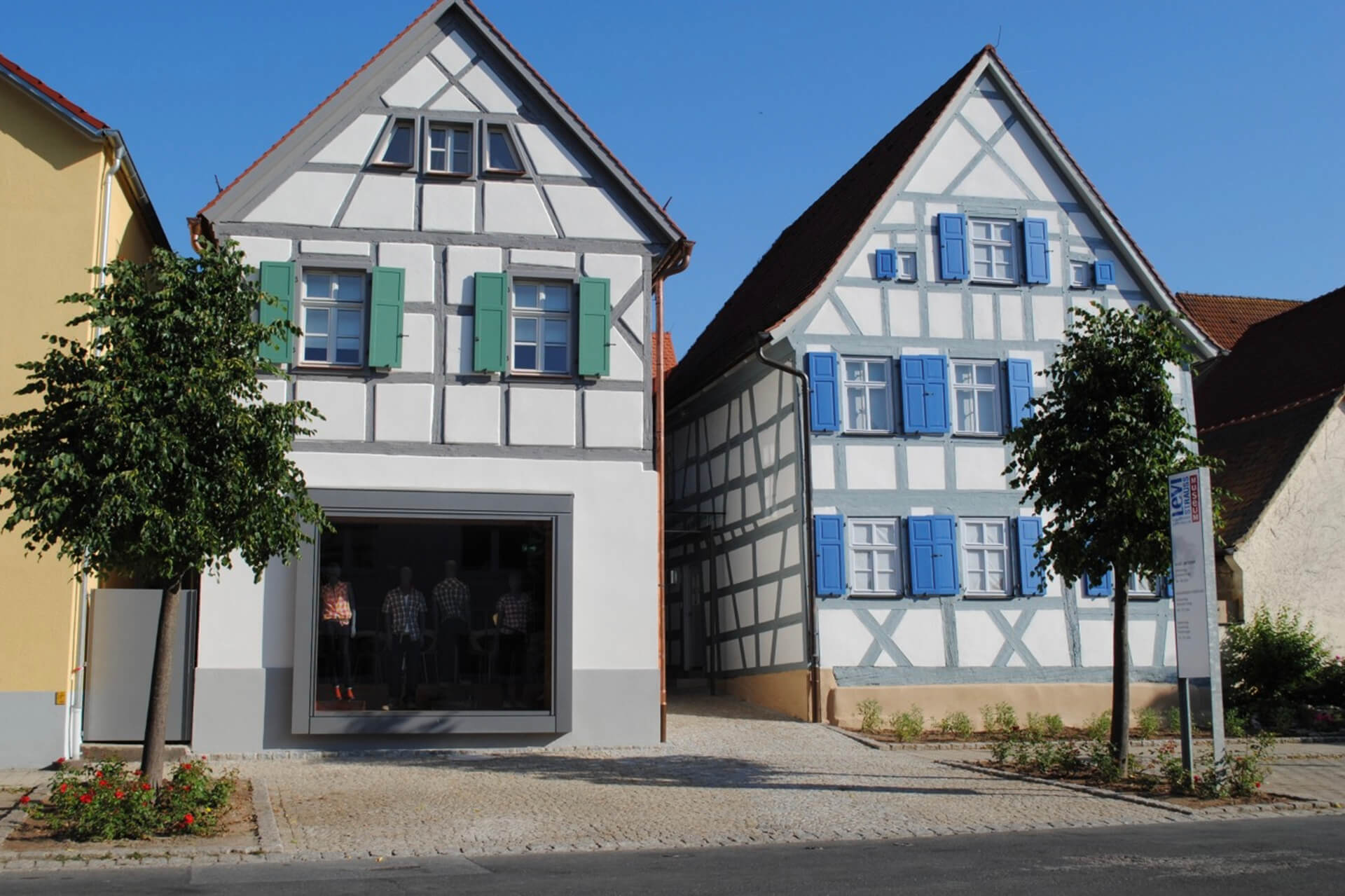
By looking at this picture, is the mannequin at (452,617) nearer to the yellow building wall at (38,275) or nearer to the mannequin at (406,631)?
the mannequin at (406,631)

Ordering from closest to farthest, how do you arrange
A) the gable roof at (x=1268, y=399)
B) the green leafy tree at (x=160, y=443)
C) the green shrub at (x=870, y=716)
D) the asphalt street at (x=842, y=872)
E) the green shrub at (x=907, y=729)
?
the asphalt street at (x=842, y=872)
the green leafy tree at (x=160, y=443)
the green shrub at (x=907, y=729)
the green shrub at (x=870, y=716)
the gable roof at (x=1268, y=399)

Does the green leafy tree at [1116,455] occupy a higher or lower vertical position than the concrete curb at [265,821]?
higher

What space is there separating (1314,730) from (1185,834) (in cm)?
1058

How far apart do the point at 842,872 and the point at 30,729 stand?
10010 millimetres

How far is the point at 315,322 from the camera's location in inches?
703

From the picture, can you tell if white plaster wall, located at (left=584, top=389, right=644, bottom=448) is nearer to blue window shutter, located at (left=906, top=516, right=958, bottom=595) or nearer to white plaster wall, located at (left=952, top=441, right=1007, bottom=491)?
blue window shutter, located at (left=906, top=516, right=958, bottom=595)

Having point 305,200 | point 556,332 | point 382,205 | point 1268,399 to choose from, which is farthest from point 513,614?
point 1268,399

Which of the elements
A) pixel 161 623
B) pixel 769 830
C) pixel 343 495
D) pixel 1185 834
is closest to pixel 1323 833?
pixel 1185 834

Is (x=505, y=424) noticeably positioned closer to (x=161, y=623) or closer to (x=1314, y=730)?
(x=161, y=623)

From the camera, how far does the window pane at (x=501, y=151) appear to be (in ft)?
60.4

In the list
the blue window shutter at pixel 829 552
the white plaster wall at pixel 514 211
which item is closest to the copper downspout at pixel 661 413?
the white plaster wall at pixel 514 211

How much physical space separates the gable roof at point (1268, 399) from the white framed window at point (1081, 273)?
4.19m

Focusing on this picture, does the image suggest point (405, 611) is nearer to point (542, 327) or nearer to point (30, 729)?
point (542, 327)

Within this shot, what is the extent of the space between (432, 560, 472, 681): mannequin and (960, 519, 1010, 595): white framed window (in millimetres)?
7583
